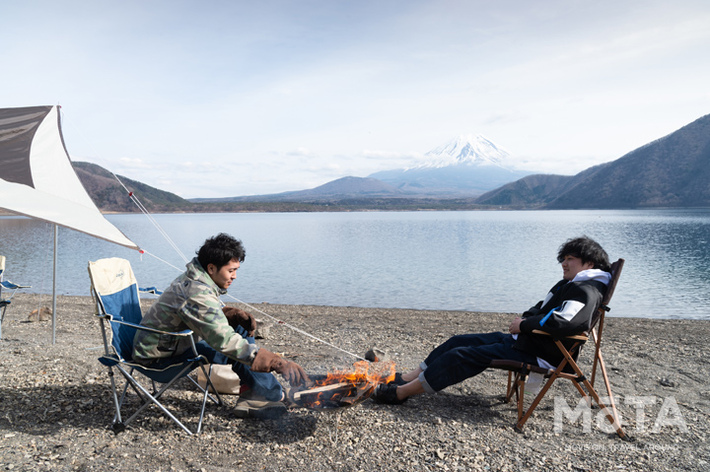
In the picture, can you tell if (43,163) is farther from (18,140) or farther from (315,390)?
(315,390)

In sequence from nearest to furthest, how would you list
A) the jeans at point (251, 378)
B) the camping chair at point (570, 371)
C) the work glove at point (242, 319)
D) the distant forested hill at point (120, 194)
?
the camping chair at point (570, 371), the jeans at point (251, 378), the work glove at point (242, 319), the distant forested hill at point (120, 194)

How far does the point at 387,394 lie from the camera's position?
396 cm

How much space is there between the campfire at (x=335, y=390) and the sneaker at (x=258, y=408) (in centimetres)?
13

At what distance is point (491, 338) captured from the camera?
13.7ft

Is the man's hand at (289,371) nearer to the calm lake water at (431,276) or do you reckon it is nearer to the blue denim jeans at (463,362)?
the blue denim jeans at (463,362)

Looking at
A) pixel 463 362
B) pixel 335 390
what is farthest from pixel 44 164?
pixel 463 362

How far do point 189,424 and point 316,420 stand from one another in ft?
3.20

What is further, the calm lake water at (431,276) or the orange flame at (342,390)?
the calm lake water at (431,276)

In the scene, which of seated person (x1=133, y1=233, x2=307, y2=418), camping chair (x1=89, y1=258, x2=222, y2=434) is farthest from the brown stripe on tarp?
seated person (x1=133, y1=233, x2=307, y2=418)

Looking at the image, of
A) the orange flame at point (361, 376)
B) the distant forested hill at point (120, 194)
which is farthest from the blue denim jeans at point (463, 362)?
the distant forested hill at point (120, 194)

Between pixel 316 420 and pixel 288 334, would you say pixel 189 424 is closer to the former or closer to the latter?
pixel 316 420

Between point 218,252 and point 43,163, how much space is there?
17.8 feet

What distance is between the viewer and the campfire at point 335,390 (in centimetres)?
368

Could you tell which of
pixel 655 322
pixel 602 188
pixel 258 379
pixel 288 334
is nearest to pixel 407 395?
pixel 258 379
